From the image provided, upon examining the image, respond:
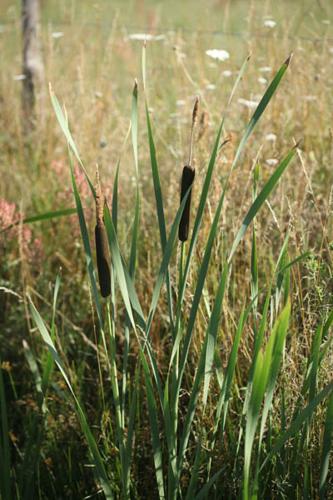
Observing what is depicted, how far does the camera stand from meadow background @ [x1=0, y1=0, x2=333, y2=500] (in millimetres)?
1181

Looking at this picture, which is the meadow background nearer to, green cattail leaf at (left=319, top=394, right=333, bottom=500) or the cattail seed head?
green cattail leaf at (left=319, top=394, right=333, bottom=500)

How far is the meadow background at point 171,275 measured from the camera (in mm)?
1181

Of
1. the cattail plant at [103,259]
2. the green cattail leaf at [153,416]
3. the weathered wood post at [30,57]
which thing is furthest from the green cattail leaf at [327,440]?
the weathered wood post at [30,57]

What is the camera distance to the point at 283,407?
114 cm

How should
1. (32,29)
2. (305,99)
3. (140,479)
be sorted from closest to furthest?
Answer: (140,479)
(305,99)
(32,29)

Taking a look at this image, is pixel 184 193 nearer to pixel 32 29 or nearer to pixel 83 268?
pixel 83 268

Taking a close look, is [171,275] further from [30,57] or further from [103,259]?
[30,57]

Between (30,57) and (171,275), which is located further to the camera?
(30,57)

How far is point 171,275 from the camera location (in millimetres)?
1837

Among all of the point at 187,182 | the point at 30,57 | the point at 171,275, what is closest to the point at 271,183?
the point at 187,182

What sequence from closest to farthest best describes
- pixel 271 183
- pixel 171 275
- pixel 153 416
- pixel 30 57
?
pixel 271 183
pixel 153 416
pixel 171 275
pixel 30 57

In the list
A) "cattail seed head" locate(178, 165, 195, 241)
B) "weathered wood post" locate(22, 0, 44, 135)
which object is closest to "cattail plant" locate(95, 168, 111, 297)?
"cattail seed head" locate(178, 165, 195, 241)

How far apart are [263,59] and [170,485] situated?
2286 millimetres

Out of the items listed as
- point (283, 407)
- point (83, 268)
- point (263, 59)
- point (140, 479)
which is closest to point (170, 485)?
point (283, 407)
